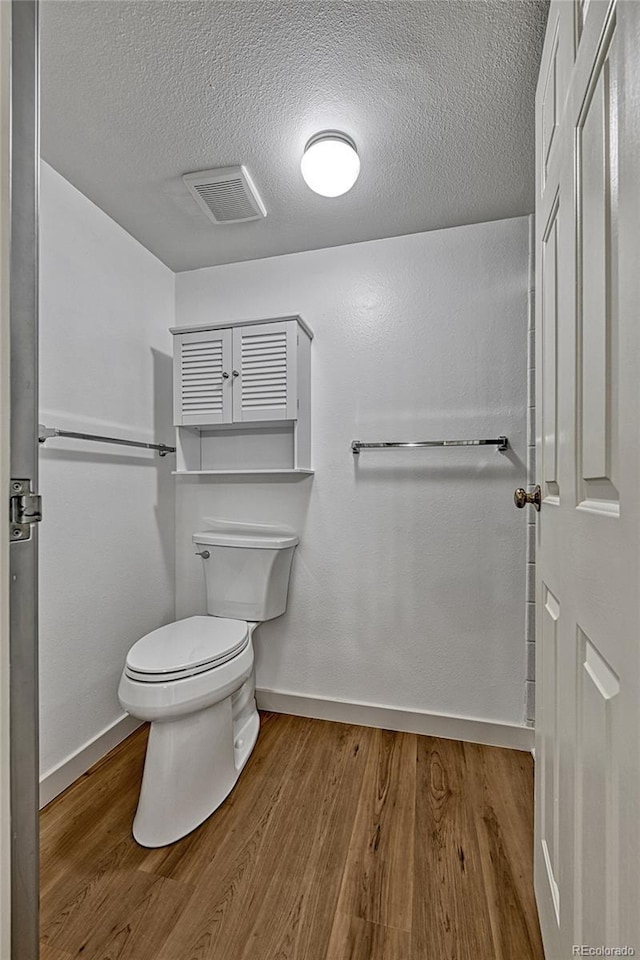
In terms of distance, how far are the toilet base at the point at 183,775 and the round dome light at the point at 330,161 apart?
1724 mm

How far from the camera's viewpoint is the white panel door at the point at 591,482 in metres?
0.46

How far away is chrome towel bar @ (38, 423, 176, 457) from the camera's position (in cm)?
136

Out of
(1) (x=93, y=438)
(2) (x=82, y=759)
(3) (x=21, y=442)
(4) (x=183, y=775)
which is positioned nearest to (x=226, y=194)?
(1) (x=93, y=438)

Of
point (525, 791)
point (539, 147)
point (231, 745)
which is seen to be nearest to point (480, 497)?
point (525, 791)

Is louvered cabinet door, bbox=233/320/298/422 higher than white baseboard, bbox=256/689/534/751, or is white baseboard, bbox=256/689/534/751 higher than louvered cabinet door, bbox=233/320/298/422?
louvered cabinet door, bbox=233/320/298/422

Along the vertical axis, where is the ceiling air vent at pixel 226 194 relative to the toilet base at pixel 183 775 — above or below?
above

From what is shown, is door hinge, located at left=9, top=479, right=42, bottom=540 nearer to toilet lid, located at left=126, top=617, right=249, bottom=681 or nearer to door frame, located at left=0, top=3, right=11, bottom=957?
door frame, located at left=0, top=3, right=11, bottom=957

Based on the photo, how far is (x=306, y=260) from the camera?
2.01 m

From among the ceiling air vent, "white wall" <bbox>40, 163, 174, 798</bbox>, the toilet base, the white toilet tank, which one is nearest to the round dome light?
the ceiling air vent

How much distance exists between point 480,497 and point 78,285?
172cm

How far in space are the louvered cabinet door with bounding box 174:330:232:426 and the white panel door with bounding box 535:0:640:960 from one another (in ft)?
4.23

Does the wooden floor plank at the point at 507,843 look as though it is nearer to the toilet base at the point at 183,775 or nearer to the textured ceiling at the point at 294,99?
the toilet base at the point at 183,775

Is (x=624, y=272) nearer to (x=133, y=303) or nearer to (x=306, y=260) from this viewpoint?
(x=306, y=260)

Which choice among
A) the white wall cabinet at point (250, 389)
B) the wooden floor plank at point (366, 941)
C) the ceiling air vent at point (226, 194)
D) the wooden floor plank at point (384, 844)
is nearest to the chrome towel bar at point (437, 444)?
the white wall cabinet at point (250, 389)
